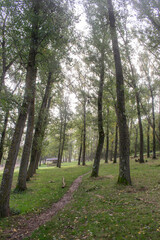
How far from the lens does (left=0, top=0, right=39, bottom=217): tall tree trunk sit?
7.61 metres

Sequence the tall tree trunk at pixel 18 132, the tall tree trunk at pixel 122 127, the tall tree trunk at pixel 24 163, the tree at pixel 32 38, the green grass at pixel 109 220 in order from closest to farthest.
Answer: the green grass at pixel 109 220 < the tall tree trunk at pixel 18 132 < the tree at pixel 32 38 < the tall tree trunk at pixel 122 127 < the tall tree trunk at pixel 24 163

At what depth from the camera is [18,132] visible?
8172mm

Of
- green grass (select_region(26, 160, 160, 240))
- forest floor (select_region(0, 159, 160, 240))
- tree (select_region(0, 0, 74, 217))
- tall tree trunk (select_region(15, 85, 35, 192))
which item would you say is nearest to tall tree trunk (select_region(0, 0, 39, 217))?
tree (select_region(0, 0, 74, 217))

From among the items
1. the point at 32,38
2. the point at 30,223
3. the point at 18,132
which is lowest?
the point at 30,223

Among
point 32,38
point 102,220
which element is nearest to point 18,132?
point 32,38

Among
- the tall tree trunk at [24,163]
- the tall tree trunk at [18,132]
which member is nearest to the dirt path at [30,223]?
the tall tree trunk at [18,132]

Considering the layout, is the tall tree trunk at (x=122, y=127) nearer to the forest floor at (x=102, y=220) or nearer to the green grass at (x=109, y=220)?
the forest floor at (x=102, y=220)

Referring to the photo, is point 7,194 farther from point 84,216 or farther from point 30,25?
point 30,25

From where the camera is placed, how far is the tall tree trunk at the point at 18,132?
299 inches

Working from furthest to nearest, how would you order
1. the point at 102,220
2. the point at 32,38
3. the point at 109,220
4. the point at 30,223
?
1. the point at 32,38
2. the point at 30,223
3. the point at 102,220
4. the point at 109,220

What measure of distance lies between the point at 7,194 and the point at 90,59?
1532cm

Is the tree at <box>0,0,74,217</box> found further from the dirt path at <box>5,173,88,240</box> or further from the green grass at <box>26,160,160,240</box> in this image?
the green grass at <box>26,160,160,240</box>

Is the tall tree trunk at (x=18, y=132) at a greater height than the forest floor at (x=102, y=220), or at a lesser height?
greater

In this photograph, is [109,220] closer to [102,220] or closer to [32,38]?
[102,220]
